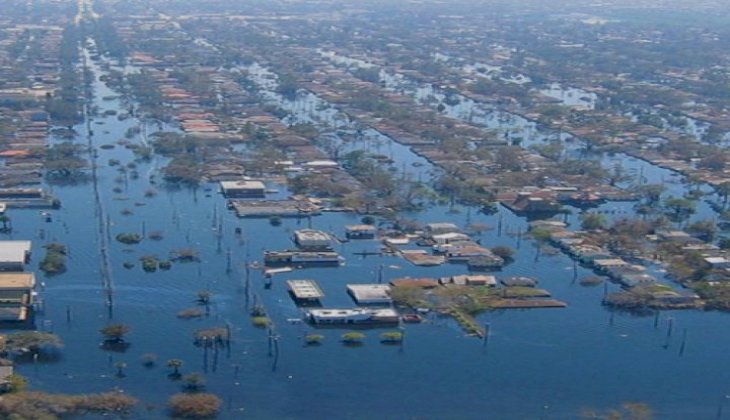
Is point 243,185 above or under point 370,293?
under

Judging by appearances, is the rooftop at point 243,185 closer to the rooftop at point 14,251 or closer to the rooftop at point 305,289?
the rooftop at point 14,251

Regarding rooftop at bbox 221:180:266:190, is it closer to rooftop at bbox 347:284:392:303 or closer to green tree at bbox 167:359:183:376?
rooftop at bbox 347:284:392:303

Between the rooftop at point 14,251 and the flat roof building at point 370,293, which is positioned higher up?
the flat roof building at point 370,293

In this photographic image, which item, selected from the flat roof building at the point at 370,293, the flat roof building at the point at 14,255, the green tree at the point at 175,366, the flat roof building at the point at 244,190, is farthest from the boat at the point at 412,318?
the flat roof building at the point at 244,190

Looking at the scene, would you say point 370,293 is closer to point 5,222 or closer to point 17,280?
point 17,280

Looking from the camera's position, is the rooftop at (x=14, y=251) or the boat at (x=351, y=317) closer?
the boat at (x=351, y=317)

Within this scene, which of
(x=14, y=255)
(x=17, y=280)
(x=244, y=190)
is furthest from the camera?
(x=244, y=190)

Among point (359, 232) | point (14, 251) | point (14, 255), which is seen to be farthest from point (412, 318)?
point (14, 251)

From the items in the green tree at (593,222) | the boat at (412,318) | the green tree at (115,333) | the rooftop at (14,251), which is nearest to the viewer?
the green tree at (115,333)

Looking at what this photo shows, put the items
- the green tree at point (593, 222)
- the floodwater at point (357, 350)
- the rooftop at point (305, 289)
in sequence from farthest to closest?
the green tree at point (593, 222) < the rooftop at point (305, 289) < the floodwater at point (357, 350)

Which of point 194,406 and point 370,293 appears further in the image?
point 370,293

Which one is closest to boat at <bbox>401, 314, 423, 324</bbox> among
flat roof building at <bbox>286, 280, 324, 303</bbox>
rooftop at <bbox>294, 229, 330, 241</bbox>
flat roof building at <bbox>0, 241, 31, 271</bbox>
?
flat roof building at <bbox>286, 280, 324, 303</bbox>
